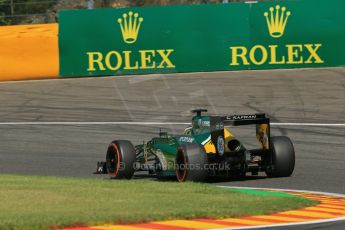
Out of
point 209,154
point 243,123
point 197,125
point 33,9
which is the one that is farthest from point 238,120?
→ point 33,9

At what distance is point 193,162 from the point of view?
12.2 m

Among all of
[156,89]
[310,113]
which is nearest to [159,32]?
[156,89]

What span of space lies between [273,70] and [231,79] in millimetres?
1276

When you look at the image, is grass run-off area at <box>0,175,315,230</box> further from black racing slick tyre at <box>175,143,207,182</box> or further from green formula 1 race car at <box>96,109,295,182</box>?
green formula 1 race car at <box>96,109,295,182</box>

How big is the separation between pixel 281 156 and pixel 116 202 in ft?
12.6

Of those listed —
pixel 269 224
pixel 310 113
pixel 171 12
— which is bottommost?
pixel 269 224

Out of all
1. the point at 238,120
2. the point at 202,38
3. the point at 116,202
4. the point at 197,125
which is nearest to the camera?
the point at 116,202

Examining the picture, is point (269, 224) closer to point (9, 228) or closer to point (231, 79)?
point (9, 228)

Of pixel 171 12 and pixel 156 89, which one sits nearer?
pixel 156 89

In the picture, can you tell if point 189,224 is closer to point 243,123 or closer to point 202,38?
point 243,123

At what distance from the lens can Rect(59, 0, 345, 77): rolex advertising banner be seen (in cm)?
2330

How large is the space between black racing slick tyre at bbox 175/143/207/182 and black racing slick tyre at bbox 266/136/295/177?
3.95 feet

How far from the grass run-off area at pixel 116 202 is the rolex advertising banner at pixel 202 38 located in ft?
40.2

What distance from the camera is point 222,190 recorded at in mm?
11164
